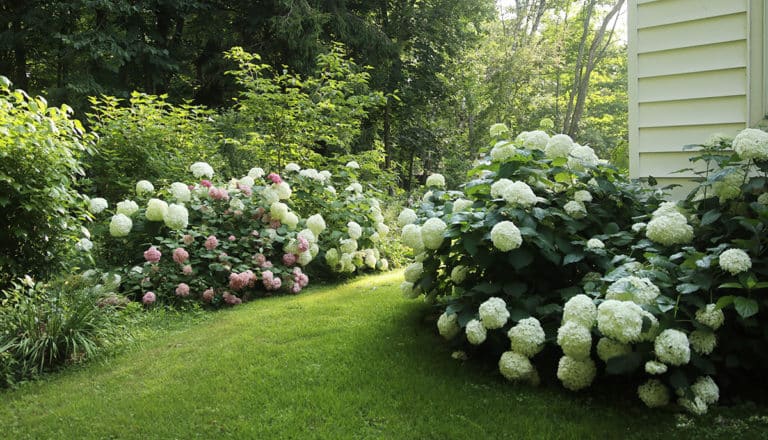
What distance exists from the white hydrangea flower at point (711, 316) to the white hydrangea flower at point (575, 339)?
47 centimetres

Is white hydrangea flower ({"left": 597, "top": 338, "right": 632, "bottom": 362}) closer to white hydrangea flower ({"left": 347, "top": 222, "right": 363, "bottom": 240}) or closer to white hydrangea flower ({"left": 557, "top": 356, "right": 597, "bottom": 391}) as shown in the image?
white hydrangea flower ({"left": 557, "top": 356, "right": 597, "bottom": 391})

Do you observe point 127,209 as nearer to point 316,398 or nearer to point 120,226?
point 120,226

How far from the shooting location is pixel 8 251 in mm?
3773

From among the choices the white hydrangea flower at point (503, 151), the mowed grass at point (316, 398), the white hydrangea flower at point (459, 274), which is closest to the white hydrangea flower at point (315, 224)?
the mowed grass at point (316, 398)

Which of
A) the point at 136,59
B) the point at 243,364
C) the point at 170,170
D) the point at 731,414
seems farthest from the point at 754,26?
the point at 136,59

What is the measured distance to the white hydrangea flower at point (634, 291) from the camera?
2.33 metres

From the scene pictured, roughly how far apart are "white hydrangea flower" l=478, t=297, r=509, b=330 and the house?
1.50 meters

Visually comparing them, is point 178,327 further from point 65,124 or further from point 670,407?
point 670,407

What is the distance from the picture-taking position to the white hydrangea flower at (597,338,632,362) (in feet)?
7.51

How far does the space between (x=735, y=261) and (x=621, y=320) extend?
1.90 ft

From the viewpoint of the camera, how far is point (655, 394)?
7.60 feet

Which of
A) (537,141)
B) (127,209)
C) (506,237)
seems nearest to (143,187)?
(127,209)

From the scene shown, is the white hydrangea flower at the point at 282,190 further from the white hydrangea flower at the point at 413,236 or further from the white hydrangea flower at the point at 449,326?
the white hydrangea flower at the point at 449,326

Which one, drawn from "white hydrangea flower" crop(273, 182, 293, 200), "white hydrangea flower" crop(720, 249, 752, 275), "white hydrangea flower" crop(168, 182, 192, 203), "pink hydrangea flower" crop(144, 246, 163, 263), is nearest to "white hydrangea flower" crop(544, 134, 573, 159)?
"white hydrangea flower" crop(720, 249, 752, 275)
